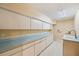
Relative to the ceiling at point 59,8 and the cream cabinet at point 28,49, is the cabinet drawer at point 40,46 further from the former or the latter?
the ceiling at point 59,8

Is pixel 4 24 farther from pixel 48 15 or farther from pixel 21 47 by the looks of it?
pixel 48 15

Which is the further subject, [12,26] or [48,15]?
[48,15]

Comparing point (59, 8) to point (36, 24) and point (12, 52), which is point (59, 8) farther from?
point (12, 52)

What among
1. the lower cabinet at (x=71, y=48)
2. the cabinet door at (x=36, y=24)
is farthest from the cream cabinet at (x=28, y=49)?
the lower cabinet at (x=71, y=48)

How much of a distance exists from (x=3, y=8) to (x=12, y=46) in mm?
442

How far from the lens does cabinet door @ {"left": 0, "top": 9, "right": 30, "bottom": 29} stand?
1441mm

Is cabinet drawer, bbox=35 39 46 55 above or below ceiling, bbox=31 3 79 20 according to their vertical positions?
below

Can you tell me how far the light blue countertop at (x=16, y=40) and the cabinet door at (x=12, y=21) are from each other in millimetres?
125

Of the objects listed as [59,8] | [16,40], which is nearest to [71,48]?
[59,8]

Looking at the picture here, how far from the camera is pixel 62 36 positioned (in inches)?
61.9

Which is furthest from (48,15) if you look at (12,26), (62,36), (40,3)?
(12,26)

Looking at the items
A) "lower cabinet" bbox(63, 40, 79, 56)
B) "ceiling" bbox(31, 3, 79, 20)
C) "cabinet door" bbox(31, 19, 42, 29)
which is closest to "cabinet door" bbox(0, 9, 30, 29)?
"cabinet door" bbox(31, 19, 42, 29)

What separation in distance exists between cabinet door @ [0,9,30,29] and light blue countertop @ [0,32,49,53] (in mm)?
125

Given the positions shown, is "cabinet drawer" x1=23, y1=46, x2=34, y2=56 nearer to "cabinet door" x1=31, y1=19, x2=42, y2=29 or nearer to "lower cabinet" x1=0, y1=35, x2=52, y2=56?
"lower cabinet" x1=0, y1=35, x2=52, y2=56
